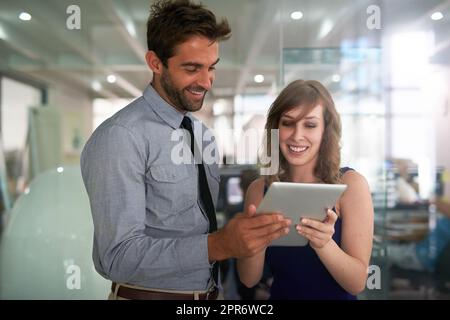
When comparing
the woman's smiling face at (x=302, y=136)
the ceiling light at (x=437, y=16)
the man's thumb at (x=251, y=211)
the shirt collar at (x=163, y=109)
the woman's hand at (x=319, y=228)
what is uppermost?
the ceiling light at (x=437, y=16)

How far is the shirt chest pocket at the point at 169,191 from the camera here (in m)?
1.22

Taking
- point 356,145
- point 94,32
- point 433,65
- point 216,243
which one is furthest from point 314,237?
point 433,65

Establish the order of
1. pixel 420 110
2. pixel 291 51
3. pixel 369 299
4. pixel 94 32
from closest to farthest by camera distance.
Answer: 1. pixel 369 299
2. pixel 291 51
3. pixel 94 32
4. pixel 420 110

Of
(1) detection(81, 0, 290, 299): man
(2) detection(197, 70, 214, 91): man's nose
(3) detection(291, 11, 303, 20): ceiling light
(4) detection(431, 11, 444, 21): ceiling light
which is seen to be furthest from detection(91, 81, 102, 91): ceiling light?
(4) detection(431, 11, 444, 21): ceiling light

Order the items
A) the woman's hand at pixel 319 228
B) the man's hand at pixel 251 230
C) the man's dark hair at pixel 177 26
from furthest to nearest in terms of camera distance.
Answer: the man's dark hair at pixel 177 26
the woman's hand at pixel 319 228
the man's hand at pixel 251 230

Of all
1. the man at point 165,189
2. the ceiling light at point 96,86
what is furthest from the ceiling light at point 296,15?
the ceiling light at point 96,86

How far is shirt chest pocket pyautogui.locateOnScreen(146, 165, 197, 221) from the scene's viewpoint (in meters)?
1.22

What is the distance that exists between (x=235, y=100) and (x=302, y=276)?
604mm

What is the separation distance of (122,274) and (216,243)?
251mm

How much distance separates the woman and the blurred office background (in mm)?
100

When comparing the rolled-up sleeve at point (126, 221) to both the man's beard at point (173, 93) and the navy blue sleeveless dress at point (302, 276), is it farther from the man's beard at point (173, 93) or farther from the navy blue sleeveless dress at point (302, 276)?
the navy blue sleeveless dress at point (302, 276)

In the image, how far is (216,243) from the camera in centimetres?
110

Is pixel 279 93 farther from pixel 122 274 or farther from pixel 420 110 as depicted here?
pixel 420 110
